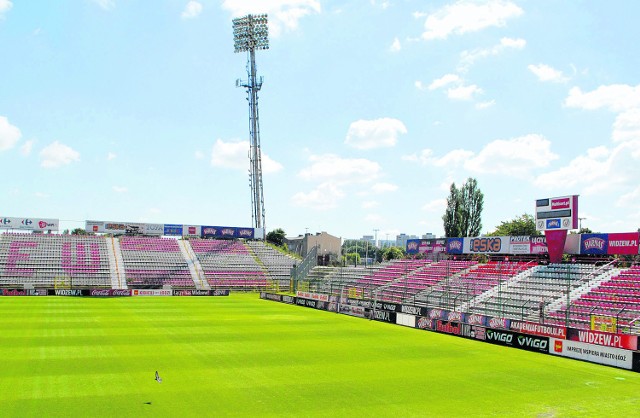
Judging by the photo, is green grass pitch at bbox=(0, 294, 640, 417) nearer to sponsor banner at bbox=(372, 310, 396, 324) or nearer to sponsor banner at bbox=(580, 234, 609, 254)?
sponsor banner at bbox=(372, 310, 396, 324)

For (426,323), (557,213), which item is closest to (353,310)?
(426,323)

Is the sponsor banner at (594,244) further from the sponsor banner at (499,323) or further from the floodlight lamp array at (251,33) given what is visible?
the floodlight lamp array at (251,33)

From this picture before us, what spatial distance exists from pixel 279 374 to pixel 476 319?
16.9 metres

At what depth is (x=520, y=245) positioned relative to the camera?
46938 mm

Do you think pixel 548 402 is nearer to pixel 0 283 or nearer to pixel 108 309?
pixel 108 309

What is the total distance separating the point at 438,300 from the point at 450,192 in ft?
142

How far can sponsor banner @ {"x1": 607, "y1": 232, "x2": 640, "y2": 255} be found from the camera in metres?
37.1

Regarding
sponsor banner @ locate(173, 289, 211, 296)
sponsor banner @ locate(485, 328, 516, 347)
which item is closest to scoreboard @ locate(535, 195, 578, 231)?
sponsor banner @ locate(485, 328, 516, 347)

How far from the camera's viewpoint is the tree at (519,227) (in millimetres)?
87381

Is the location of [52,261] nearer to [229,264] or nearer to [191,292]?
[191,292]

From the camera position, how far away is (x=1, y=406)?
14328mm

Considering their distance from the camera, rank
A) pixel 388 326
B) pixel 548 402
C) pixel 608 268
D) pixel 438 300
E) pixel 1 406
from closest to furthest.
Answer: pixel 1 406, pixel 548 402, pixel 388 326, pixel 608 268, pixel 438 300

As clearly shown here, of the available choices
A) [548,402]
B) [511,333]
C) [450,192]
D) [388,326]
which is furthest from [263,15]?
[548,402]

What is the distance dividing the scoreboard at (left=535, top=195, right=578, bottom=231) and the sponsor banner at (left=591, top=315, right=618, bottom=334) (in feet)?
31.7
